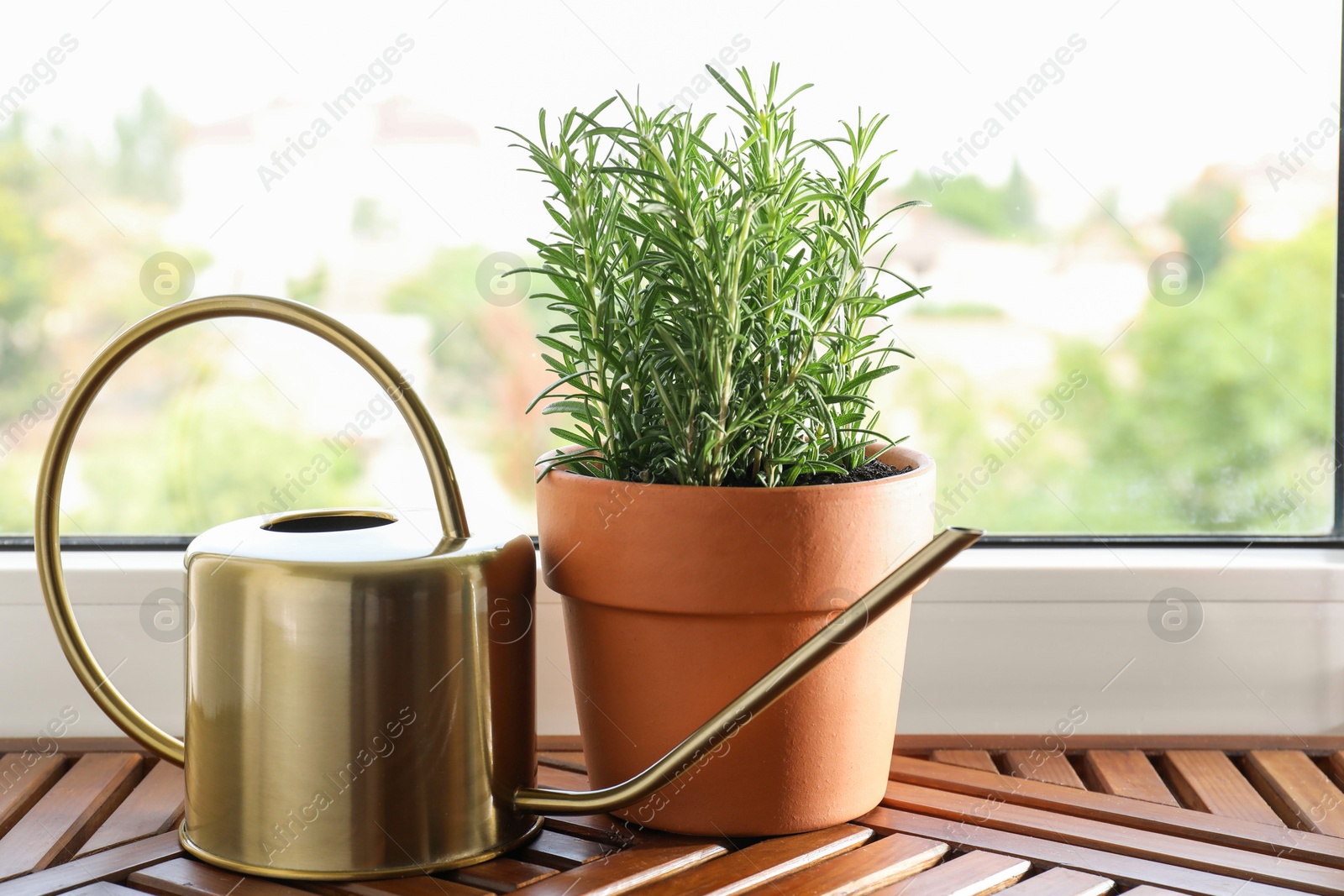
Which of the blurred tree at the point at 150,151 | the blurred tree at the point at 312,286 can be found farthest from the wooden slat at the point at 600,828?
the blurred tree at the point at 150,151

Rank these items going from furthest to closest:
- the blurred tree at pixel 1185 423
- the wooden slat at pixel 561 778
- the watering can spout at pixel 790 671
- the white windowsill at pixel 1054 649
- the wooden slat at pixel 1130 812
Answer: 1. the blurred tree at pixel 1185 423
2. the white windowsill at pixel 1054 649
3. the wooden slat at pixel 561 778
4. the wooden slat at pixel 1130 812
5. the watering can spout at pixel 790 671

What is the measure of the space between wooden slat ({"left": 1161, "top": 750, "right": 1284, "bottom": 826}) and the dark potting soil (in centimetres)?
31

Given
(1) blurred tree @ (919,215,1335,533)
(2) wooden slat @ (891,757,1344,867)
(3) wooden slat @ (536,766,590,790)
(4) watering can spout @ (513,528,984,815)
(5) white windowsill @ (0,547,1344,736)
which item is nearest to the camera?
(4) watering can spout @ (513,528,984,815)

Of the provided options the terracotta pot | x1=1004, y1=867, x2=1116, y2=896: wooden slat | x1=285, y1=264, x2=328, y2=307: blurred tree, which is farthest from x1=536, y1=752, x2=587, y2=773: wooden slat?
x1=285, y1=264, x2=328, y2=307: blurred tree

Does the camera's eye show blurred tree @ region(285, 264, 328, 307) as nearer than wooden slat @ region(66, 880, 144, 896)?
No

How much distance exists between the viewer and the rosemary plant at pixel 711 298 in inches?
25.0

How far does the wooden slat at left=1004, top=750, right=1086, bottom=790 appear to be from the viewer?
0.80m

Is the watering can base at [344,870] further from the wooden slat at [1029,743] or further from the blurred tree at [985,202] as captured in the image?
the blurred tree at [985,202]

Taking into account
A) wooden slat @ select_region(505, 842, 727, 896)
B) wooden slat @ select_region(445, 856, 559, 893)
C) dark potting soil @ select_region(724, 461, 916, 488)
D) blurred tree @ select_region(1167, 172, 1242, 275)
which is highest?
blurred tree @ select_region(1167, 172, 1242, 275)

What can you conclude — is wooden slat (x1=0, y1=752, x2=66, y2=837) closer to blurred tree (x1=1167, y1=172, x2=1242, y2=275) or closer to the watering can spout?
the watering can spout

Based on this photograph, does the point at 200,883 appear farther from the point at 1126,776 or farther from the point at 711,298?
the point at 1126,776

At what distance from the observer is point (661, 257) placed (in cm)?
65

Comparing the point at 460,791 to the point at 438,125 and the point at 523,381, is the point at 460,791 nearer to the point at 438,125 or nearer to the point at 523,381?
the point at 523,381

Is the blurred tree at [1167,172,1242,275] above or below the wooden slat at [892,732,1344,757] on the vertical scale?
above
